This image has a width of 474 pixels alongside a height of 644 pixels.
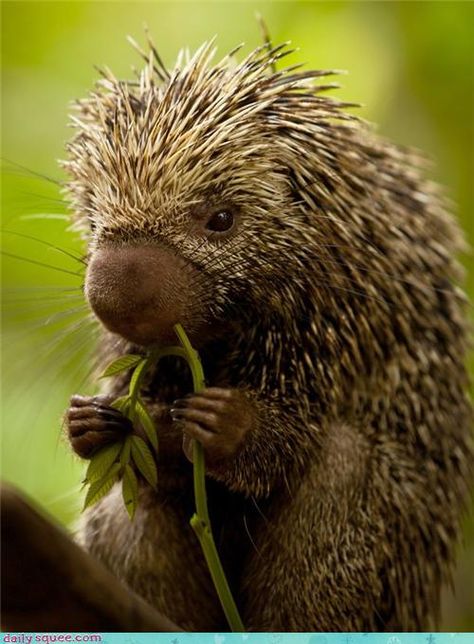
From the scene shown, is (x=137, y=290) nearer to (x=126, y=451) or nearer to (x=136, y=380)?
(x=136, y=380)

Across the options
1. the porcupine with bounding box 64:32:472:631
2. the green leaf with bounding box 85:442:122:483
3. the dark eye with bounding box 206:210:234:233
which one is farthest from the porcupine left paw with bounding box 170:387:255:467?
the dark eye with bounding box 206:210:234:233

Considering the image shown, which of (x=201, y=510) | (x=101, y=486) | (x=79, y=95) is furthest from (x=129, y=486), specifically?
(x=79, y=95)

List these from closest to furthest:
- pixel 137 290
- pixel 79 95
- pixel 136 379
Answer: pixel 137 290 < pixel 136 379 < pixel 79 95

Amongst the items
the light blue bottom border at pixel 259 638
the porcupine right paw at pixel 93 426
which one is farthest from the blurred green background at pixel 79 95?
the light blue bottom border at pixel 259 638

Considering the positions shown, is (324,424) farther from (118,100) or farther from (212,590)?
(118,100)

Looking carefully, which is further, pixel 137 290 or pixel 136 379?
pixel 136 379

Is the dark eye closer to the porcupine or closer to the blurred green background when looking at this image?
the porcupine

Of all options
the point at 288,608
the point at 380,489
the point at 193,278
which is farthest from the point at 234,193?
the point at 288,608
